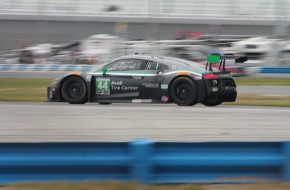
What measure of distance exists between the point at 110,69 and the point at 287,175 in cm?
726

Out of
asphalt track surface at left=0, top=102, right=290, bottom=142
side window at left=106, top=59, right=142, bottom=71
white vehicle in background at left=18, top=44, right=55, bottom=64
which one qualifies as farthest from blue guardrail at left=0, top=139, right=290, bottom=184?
white vehicle in background at left=18, top=44, right=55, bottom=64

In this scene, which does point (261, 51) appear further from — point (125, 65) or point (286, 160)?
point (286, 160)

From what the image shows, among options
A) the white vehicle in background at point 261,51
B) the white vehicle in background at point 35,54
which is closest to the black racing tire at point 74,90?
the white vehicle in background at point 261,51

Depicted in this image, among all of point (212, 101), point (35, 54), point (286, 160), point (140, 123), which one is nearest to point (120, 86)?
point (212, 101)

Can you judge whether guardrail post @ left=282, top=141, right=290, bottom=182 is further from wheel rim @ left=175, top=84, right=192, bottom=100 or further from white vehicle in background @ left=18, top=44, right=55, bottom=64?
white vehicle in background @ left=18, top=44, right=55, bottom=64

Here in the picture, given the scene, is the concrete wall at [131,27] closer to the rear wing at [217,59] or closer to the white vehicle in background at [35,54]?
Answer: the white vehicle in background at [35,54]

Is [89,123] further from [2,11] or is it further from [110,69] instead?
[2,11]

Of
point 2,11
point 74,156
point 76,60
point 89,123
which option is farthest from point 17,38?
point 74,156

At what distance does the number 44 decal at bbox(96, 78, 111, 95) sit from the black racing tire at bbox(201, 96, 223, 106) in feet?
6.99

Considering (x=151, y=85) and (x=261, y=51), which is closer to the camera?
(x=151, y=85)

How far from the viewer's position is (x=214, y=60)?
10.8 metres

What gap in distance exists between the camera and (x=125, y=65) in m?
11.6

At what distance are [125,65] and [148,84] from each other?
0.73 meters

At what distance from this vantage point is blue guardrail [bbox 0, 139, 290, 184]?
4766 millimetres
